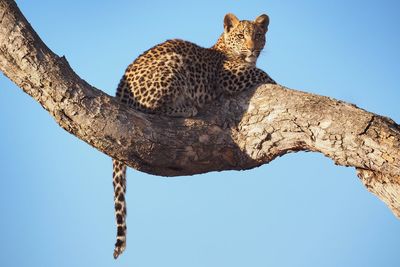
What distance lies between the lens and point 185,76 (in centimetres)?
880

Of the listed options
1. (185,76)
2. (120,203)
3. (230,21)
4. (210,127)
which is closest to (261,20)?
(230,21)

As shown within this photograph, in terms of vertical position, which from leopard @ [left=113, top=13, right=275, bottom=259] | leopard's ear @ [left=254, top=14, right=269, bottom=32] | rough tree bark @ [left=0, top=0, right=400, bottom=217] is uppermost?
leopard's ear @ [left=254, top=14, right=269, bottom=32]

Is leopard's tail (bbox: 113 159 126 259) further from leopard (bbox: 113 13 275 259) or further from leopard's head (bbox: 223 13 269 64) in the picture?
leopard's head (bbox: 223 13 269 64)

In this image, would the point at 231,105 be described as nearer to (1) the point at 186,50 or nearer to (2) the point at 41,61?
(1) the point at 186,50

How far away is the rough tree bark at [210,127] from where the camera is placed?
6941 mm

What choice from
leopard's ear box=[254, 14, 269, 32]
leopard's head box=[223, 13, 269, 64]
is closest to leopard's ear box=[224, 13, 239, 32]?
leopard's head box=[223, 13, 269, 64]

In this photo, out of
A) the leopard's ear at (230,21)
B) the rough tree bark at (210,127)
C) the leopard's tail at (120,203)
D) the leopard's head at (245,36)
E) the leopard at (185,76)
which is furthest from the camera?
the leopard's ear at (230,21)

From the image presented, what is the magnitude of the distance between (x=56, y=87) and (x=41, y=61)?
12.8 inches

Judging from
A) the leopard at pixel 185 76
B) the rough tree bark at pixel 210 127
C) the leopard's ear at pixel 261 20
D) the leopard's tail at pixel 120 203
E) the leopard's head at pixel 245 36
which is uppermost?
the leopard's ear at pixel 261 20

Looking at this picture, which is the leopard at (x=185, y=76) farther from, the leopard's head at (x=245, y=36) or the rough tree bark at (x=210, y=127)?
the rough tree bark at (x=210, y=127)

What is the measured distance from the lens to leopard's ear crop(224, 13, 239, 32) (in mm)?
10656

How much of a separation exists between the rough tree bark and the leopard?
518 mm

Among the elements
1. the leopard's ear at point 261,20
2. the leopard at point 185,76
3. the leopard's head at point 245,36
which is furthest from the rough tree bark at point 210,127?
the leopard's ear at point 261,20

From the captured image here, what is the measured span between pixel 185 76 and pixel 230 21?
2.30 meters
